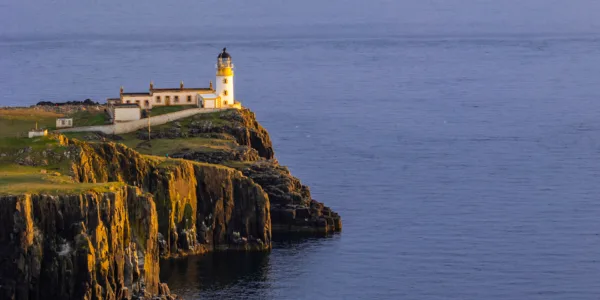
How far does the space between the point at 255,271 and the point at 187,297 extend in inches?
404

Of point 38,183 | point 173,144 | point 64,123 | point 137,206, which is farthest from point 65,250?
point 64,123

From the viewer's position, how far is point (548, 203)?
157 meters

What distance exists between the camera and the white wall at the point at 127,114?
16175 cm

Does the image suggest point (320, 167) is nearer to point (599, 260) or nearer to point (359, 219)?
point (359, 219)

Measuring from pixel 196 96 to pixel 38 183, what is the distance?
52767 mm

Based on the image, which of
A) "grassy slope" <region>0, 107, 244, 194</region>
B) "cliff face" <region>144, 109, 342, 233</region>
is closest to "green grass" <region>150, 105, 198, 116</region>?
"grassy slope" <region>0, 107, 244, 194</region>

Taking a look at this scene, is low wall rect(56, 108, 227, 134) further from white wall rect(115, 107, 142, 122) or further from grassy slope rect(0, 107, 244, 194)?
grassy slope rect(0, 107, 244, 194)

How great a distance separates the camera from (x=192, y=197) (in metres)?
138

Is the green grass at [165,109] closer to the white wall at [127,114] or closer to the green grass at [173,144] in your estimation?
the white wall at [127,114]

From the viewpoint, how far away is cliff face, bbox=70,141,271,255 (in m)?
134

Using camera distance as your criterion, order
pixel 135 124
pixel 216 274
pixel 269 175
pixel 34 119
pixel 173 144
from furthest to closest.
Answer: pixel 34 119 → pixel 135 124 → pixel 173 144 → pixel 269 175 → pixel 216 274

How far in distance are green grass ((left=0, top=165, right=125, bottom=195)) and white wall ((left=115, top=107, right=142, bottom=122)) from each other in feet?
100

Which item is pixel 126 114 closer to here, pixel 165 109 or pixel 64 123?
pixel 64 123

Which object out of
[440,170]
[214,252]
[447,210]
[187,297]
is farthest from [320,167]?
[187,297]
